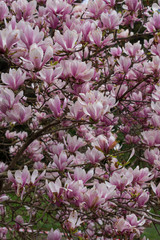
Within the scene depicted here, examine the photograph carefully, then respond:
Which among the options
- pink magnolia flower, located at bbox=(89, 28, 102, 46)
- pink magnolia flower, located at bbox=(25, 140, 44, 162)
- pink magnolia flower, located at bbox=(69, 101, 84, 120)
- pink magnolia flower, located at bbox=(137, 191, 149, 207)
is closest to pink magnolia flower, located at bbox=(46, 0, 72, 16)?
pink magnolia flower, located at bbox=(89, 28, 102, 46)

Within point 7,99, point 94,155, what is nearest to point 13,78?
point 7,99

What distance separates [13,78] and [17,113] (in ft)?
0.58

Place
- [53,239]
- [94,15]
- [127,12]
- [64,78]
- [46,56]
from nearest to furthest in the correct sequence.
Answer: [46,56], [64,78], [53,239], [94,15], [127,12]

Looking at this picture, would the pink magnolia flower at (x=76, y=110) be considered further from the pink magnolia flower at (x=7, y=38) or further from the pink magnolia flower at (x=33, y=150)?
the pink magnolia flower at (x=33, y=150)

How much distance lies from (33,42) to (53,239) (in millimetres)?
1224

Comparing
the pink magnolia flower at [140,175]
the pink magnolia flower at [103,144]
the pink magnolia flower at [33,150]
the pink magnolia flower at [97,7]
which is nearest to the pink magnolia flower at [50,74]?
the pink magnolia flower at [103,144]

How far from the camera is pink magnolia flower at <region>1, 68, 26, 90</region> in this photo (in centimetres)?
140

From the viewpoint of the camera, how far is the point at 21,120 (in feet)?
4.72

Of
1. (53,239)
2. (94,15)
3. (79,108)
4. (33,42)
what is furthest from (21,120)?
(94,15)

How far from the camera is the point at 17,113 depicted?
1.42 meters

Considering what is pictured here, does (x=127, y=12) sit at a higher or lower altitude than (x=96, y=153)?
higher

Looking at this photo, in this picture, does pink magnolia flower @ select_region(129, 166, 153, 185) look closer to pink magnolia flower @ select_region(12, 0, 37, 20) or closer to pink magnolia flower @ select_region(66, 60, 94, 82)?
pink magnolia flower @ select_region(66, 60, 94, 82)

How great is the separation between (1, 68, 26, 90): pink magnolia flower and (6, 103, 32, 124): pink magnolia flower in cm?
10

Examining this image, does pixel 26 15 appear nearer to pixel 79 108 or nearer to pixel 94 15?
pixel 94 15
